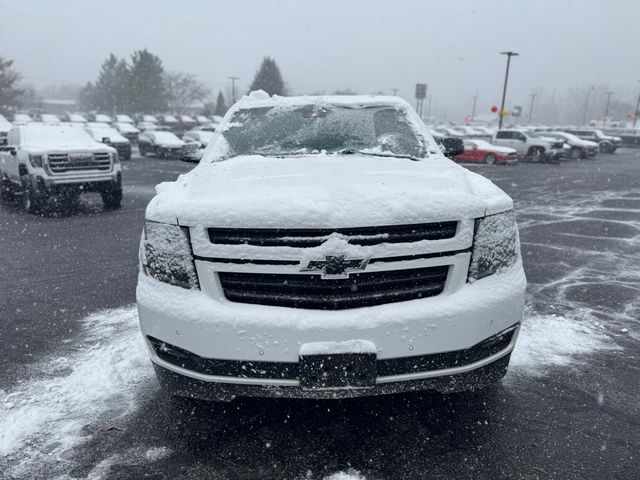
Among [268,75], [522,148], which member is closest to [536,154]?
[522,148]

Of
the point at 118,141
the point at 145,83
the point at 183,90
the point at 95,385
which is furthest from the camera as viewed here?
the point at 183,90

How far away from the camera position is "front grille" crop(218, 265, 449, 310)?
2.37 metres

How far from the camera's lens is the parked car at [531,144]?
28234 millimetres

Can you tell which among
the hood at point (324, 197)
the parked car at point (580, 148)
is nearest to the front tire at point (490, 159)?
the parked car at point (580, 148)

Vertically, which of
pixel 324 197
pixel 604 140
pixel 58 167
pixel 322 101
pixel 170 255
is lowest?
pixel 604 140

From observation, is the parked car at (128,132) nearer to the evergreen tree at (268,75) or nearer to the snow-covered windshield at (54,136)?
the snow-covered windshield at (54,136)

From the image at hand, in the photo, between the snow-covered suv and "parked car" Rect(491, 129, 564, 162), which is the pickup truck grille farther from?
"parked car" Rect(491, 129, 564, 162)

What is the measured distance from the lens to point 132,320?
4453 millimetres

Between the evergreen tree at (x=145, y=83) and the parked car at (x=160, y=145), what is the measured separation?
4708 centimetres

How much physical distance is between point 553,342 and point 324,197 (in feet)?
8.76

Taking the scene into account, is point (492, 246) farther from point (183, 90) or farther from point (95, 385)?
point (183, 90)

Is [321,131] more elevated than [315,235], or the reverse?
[321,131]

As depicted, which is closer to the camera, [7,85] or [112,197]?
[112,197]

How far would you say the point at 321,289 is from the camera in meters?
2.37
